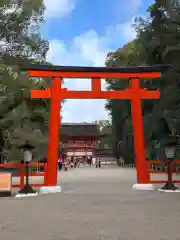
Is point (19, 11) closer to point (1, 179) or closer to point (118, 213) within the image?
point (1, 179)

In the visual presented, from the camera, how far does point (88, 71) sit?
51.5 feet

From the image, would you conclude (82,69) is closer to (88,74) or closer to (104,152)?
(88,74)

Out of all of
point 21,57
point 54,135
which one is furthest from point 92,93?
point 21,57

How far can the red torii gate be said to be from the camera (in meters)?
15.0

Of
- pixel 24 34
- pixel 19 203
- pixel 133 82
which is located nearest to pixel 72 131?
pixel 24 34

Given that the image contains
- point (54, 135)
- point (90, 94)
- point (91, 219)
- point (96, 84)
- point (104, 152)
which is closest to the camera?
point (91, 219)

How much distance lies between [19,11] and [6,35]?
76.5 inches

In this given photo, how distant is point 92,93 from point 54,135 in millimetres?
2321

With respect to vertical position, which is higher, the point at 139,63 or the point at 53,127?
the point at 139,63

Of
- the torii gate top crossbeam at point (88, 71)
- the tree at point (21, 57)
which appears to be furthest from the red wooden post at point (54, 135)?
the tree at point (21, 57)

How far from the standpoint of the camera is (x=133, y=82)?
16.1 m

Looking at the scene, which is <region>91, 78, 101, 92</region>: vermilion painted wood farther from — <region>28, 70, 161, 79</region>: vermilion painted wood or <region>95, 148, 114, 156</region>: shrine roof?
<region>95, 148, 114, 156</region>: shrine roof

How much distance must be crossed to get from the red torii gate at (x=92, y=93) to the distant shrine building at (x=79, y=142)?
51591mm

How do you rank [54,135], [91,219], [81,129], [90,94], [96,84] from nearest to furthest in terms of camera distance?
[91,219], [54,135], [90,94], [96,84], [81,129]
